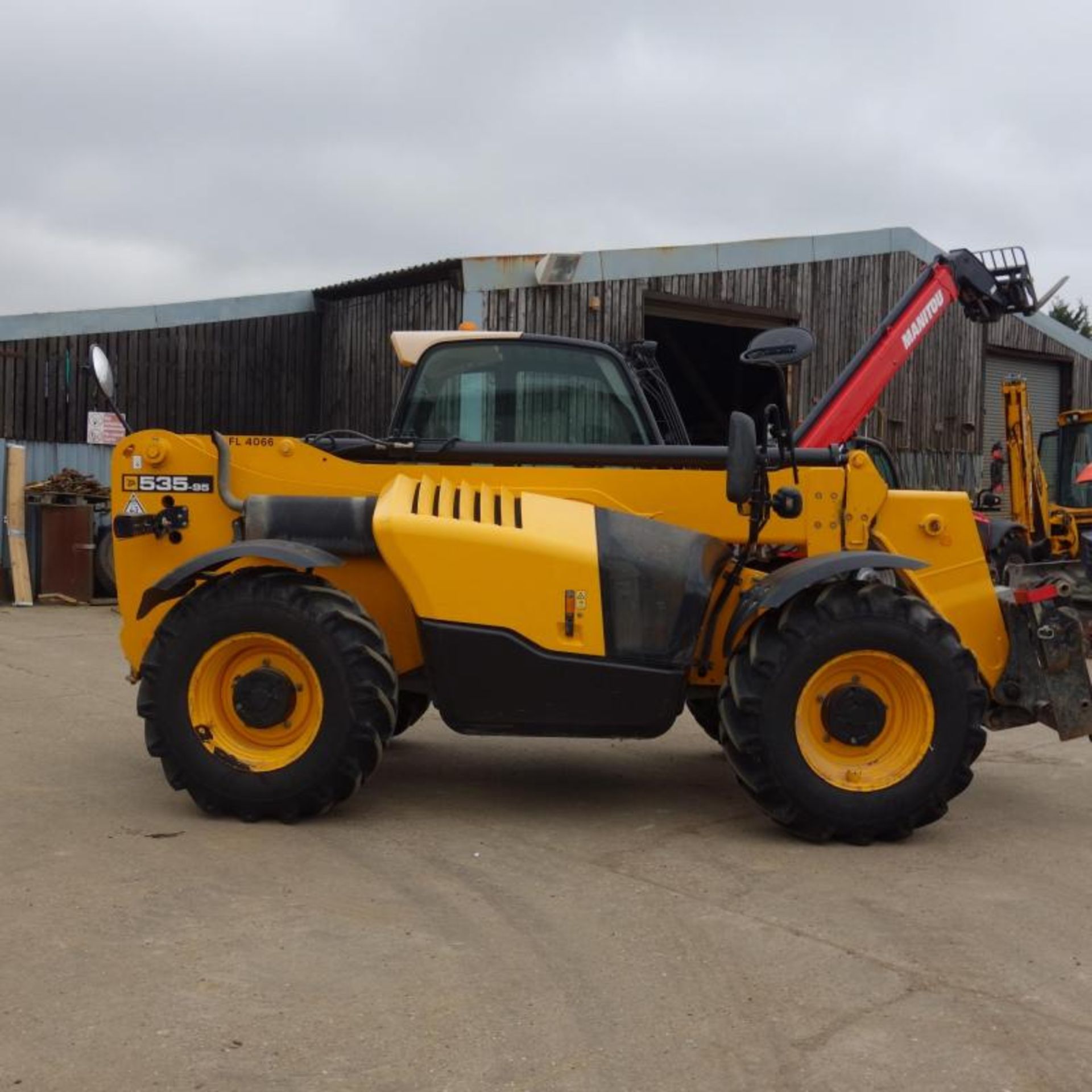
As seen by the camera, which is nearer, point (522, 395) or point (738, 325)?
point (522, 395)

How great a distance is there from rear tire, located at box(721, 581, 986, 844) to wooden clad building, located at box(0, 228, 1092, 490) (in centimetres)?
1089

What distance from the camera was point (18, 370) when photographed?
55.5ft

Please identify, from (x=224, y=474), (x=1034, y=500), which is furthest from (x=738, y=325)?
(x=224, y=474)

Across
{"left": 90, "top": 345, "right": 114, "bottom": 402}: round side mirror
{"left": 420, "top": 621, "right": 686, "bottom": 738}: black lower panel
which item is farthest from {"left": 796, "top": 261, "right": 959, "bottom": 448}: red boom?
{"left": 90, "top": 345, "right": 114, "bottom": 402}: round side mirror

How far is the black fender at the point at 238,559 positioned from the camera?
5.51 meters

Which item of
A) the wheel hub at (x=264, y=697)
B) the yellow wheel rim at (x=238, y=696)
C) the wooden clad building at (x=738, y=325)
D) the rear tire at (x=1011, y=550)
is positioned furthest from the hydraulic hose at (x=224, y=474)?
the rear tire at (x=1011, y=550)

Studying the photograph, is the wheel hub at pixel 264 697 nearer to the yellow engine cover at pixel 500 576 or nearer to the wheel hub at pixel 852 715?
the yellow engine cover at pixel 500 576

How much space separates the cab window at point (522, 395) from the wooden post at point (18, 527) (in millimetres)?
11320

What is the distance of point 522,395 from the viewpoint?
6688mm

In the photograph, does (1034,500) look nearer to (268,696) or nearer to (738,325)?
(738,325)

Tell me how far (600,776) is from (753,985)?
299cm

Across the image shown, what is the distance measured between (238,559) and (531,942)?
2333mm

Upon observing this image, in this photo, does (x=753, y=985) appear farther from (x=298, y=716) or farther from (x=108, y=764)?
(x=108, y=764)

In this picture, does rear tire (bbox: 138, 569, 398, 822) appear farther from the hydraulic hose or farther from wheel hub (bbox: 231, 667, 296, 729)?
the hydraulic hose
